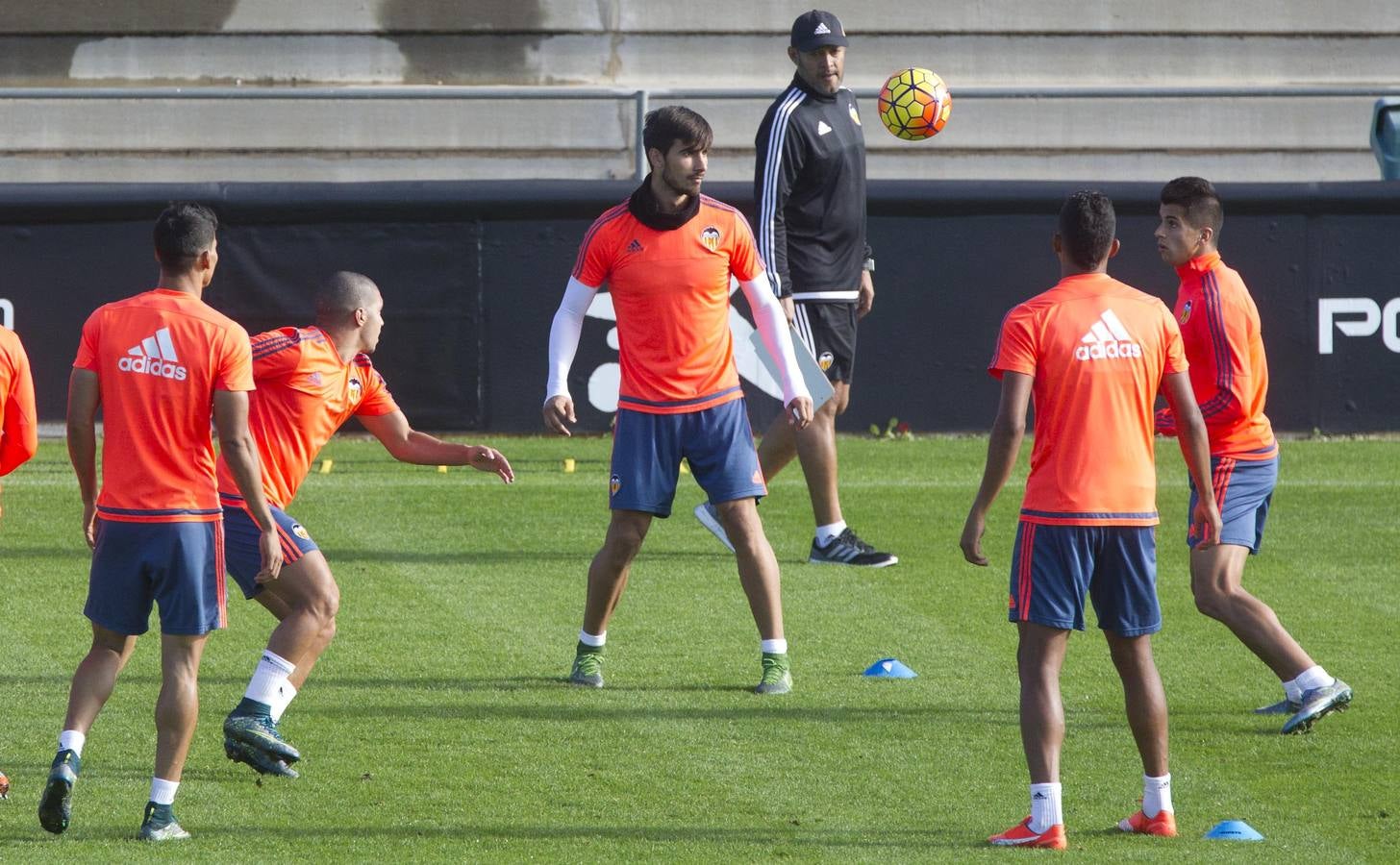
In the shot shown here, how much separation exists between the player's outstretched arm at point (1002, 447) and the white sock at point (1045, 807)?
62 cm

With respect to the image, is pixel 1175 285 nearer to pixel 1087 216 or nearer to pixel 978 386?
pixel 978 386

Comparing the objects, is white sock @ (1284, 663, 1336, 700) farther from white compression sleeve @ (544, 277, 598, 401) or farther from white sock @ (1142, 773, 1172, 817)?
white compression sleeve @ (544, 277, 598, 401)

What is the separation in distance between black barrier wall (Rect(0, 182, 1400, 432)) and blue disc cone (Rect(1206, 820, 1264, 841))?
8027mm

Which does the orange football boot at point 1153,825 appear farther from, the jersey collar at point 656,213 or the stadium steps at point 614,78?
the stadium steps at point 614,78

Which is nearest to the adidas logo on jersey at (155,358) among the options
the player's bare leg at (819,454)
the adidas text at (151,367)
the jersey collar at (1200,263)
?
the adidas text at (151,367)

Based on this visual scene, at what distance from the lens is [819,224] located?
948cm


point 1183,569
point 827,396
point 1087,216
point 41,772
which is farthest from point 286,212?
point 1087,216

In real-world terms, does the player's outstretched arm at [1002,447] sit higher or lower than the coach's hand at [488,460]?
higher

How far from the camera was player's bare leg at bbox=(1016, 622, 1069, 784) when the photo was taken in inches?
202

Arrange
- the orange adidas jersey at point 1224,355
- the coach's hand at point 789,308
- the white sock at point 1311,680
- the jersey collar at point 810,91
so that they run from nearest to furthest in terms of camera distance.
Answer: the orange adidas jersey at point 1224,355, the white sock at point 1311,680, the coach's hand at point 789,308, the jersey collar at point 810,91

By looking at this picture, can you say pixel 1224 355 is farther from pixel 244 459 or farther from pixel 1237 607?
pixel 244 459

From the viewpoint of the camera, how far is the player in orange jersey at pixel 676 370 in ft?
22.7

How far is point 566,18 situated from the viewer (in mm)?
18562

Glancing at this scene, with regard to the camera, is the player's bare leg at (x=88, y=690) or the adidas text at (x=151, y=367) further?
the player's bare leg at (x=88, y=690)
